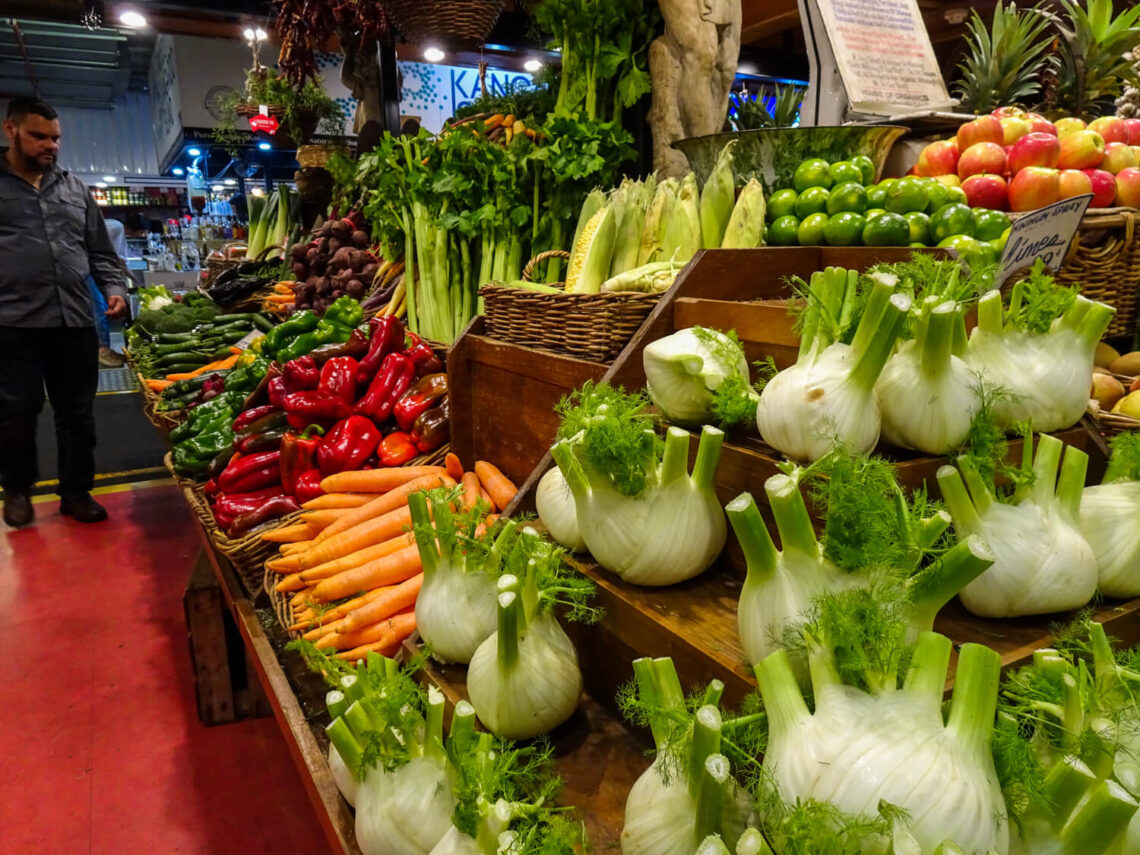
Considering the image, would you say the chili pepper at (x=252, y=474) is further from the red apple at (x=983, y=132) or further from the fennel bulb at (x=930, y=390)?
the red apple at (x=983, y=132)

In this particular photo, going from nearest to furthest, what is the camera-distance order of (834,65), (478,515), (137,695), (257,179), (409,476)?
1. (478,515)
2. (409,476)
3. (834,65)
4. (137,695)
5. (257,179)

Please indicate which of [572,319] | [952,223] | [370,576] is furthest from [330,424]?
[952,223]

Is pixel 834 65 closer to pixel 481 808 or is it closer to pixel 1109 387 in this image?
pixel 1109 387

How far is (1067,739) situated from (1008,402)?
55cm

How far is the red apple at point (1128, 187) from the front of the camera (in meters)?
2.35

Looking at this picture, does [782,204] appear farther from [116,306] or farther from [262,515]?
[116,306]

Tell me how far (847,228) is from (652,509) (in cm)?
100

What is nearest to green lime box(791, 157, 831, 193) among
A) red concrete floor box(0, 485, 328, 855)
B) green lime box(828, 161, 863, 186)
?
green lime box(828, 161, 863, 186)

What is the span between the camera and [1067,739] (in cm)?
74

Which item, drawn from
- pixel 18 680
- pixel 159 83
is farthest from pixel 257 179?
pixel 18 680

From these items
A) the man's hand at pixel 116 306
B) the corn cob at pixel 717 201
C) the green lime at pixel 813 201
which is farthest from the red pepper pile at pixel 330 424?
the man's hand at pixel 116 306

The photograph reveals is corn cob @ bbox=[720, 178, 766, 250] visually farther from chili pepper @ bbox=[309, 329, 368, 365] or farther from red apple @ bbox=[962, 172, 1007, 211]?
chili pepper @ bbox=[309, 329, 368, 365]

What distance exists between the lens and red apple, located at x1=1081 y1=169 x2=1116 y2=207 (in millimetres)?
2289

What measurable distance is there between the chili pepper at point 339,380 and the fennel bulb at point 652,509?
70.0 inches
